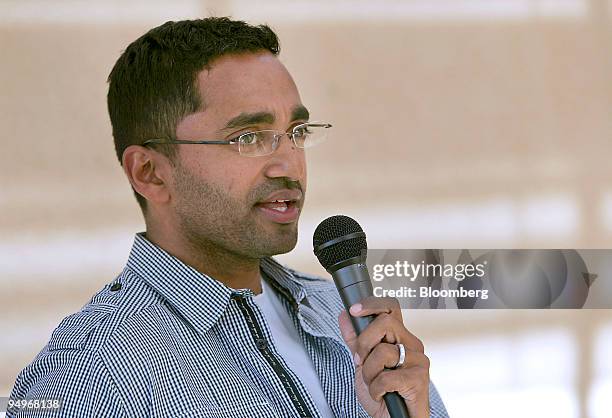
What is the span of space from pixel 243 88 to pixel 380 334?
0.48 metres

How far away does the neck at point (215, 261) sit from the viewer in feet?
4.34

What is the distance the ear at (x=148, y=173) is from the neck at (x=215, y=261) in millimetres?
71

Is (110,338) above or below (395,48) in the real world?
below

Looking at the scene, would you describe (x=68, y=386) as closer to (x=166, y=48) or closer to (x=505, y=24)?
(x=166, y=48)

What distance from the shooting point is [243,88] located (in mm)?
1305

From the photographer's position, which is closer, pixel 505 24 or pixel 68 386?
pixel 68 386

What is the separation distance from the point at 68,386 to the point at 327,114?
145 cm

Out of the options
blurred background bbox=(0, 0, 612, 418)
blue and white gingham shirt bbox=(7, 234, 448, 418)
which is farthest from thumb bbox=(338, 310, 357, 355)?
blurred background bbox=(0, 0, 612, 418)

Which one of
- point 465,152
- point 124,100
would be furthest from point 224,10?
point 124,100

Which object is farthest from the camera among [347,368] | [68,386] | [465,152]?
[465,152]

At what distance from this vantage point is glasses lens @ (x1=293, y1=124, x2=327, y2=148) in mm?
1311

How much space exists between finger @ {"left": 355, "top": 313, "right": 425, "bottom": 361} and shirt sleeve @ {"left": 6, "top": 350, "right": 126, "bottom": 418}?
0.32 metres

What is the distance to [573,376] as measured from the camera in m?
2.40

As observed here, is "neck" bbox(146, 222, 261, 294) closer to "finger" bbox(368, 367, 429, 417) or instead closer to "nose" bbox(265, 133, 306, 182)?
"nose" bbox(265, 133, 306, 182)
